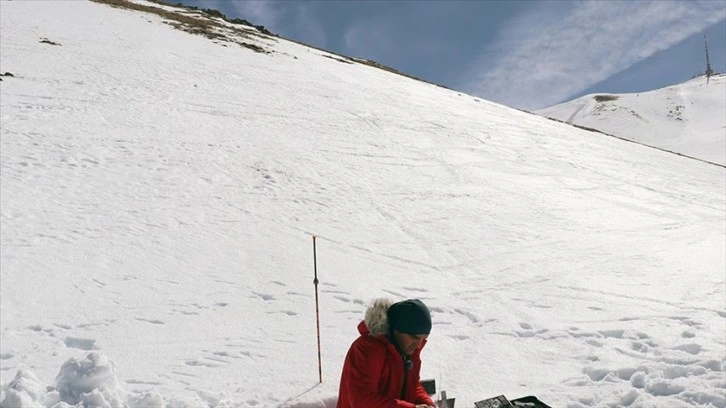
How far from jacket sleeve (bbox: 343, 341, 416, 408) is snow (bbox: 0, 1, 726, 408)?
4.82 ft

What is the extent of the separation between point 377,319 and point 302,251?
5.54 metres

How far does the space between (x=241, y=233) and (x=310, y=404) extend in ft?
16.0

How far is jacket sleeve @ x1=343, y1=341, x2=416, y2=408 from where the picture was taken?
3494mm

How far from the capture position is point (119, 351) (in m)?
5.40

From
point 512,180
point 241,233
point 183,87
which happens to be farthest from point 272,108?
point 241,233

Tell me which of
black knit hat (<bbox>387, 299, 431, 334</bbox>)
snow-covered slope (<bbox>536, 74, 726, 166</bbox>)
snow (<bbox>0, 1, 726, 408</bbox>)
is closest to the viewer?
black knit hat (<bbox>387, 299, 431, 334</bbox>)

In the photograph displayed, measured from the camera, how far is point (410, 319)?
3447mm

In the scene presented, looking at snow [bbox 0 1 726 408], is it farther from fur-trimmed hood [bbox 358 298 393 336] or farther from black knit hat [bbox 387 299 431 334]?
black knit hat [bbox 387 299 431 334]

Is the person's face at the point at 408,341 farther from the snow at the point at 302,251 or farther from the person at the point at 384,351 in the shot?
the snow at the point at 302,251

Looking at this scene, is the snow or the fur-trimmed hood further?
the snow

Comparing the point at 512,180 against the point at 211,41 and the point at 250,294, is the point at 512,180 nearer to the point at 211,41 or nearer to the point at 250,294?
the point at 250,294

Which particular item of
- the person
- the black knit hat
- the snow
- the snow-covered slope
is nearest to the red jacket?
the person

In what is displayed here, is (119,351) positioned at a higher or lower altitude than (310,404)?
higher

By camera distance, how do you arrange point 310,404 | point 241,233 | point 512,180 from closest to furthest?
point 310,404 → point 241,233 → point 512,180
